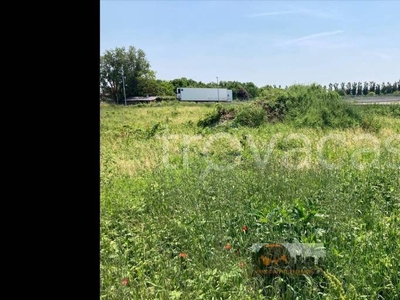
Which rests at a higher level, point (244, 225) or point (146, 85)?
point (146, 85)

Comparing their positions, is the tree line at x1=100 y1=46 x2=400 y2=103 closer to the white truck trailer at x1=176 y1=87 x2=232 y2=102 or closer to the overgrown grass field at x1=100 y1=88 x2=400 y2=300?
the white truck trailer at x1=176 y1=87 x2=232 y2=102

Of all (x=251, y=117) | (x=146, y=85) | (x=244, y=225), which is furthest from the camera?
(x=146, y=85)

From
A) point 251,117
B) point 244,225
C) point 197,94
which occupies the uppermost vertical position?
point 197,94

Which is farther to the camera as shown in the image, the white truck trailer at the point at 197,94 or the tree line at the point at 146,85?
the white truck trailer at the point at 197,94

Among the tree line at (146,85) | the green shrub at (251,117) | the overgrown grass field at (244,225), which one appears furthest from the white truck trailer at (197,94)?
the overgrown grass field at (244,225)

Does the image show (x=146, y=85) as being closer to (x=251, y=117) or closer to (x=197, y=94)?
(x=197, y=94)

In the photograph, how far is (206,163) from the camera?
14.2 feet

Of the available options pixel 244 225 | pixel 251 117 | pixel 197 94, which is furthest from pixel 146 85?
pixel 244 225

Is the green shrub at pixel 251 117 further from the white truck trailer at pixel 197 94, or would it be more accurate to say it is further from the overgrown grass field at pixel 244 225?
the white truck trailer at pixel 197 94

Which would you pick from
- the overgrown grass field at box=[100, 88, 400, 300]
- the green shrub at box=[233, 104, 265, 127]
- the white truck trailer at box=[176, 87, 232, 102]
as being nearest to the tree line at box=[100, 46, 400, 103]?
the white truck trailer at box=[176, 87, 232, 102]

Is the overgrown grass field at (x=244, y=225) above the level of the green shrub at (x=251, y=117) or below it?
below

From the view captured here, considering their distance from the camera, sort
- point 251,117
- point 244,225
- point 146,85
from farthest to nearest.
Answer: point 146,85
point 251,117
point 244,225
